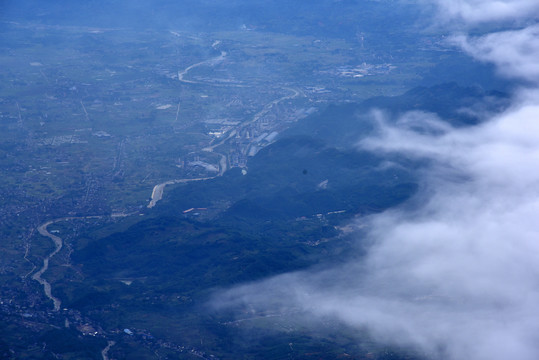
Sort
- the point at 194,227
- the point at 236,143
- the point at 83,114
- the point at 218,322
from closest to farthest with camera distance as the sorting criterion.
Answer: the point at 218,322 < the point at 194,227 < the point at 236,143 < the point at 83,114

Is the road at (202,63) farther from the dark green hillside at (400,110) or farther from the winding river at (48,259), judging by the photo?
the winding river at (48,259)

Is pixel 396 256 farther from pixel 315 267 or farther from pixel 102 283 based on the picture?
pixel 102 283

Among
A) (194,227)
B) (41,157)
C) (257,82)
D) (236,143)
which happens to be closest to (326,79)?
(257,82)

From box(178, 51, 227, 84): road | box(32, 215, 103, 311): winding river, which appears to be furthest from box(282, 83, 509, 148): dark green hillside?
box(178, 51, 227, 84): road

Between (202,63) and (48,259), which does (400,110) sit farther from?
(202,63)

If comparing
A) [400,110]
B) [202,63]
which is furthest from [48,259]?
[202,63]

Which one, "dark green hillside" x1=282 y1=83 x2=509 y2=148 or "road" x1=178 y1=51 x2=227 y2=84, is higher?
"road" x1=178 y1=51 x2=227 y2=84

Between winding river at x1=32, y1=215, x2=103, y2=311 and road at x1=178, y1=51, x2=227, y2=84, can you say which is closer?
winding river at x1=32, y1=215, x2=103, y2=311

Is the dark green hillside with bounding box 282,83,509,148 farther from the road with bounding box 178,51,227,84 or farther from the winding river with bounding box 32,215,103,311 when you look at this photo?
the road with bounding box 178,51,227,84

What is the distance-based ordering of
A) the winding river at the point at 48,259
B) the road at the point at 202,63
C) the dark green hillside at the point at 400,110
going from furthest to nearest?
the road at the point at 202,63 < the dark green hillside at the point at 400,110 < the winding river at the point at 48,259

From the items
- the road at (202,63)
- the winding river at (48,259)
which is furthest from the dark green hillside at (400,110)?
the road at (202,63)

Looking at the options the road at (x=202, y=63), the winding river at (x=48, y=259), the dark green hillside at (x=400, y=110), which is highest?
the road at (x=202, y=63)
